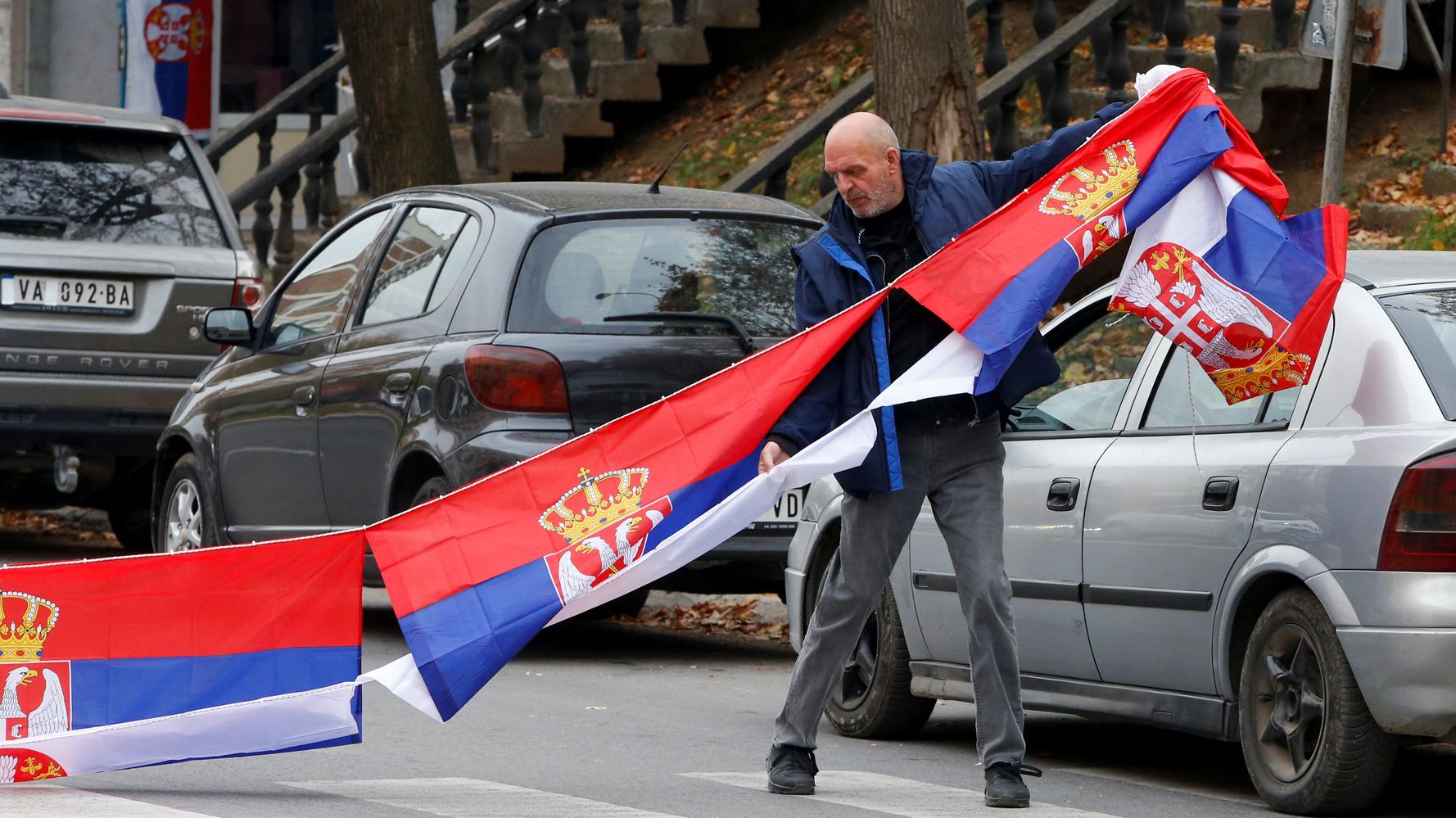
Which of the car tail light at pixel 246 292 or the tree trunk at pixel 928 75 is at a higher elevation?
the tree trunk at pixel 928 75

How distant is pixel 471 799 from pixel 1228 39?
9068 millimetres

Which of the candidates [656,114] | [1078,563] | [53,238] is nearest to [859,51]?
[656,114]

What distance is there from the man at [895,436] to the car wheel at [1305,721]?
636mm

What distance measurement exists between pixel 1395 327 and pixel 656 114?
13.5m

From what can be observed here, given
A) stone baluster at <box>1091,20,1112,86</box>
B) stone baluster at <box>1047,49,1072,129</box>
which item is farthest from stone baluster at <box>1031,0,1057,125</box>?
stone baluster at <box>1091,20,1112,86</box>

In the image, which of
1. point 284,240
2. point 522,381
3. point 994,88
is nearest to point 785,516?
point 522,381

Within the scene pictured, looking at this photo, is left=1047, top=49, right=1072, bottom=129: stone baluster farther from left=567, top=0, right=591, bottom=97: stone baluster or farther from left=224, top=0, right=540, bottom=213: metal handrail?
left=224, top=0, right=540, bottom=213: metal handrail

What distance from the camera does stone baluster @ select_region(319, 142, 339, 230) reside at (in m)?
17.6

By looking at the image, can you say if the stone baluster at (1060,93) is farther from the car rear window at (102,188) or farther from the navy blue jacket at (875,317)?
the navy blue jacket at (875,317)

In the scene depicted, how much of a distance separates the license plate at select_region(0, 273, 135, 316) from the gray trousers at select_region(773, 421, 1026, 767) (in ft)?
19.6

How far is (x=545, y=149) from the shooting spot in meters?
17.9

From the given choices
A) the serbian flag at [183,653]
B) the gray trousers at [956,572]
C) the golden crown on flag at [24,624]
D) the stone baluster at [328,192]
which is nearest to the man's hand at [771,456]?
the gray trousers at [956,572]

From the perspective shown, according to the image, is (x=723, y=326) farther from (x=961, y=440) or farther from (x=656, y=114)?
(x=656, y=114)

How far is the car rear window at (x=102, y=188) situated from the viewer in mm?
Answer: 11117
